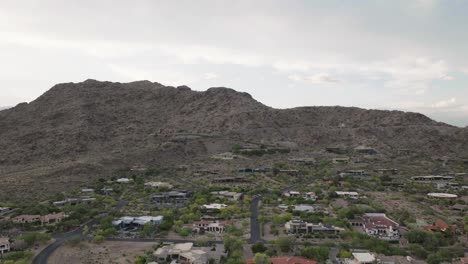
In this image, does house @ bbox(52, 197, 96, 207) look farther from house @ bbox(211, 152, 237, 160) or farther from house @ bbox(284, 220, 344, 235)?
house @ bbox(211, 152, 237, 160)

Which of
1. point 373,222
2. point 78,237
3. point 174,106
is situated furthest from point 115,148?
point 373,222

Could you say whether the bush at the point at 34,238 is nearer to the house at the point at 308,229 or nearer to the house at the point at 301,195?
the house at the point at 308,229

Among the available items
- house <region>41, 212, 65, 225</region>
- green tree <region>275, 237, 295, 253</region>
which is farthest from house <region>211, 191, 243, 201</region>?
green tree <region>275, 237, 295, 253</region>

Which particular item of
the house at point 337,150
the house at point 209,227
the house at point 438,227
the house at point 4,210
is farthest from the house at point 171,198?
the house at point 337,150

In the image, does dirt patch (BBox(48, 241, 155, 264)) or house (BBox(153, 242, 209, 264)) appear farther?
dirt patch (BBox(48, 241, 155, 264))

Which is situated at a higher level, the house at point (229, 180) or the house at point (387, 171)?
the house at point (387, 171)

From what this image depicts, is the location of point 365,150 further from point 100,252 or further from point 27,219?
point 100,252

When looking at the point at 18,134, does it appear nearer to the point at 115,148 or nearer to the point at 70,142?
the point at 70,142
